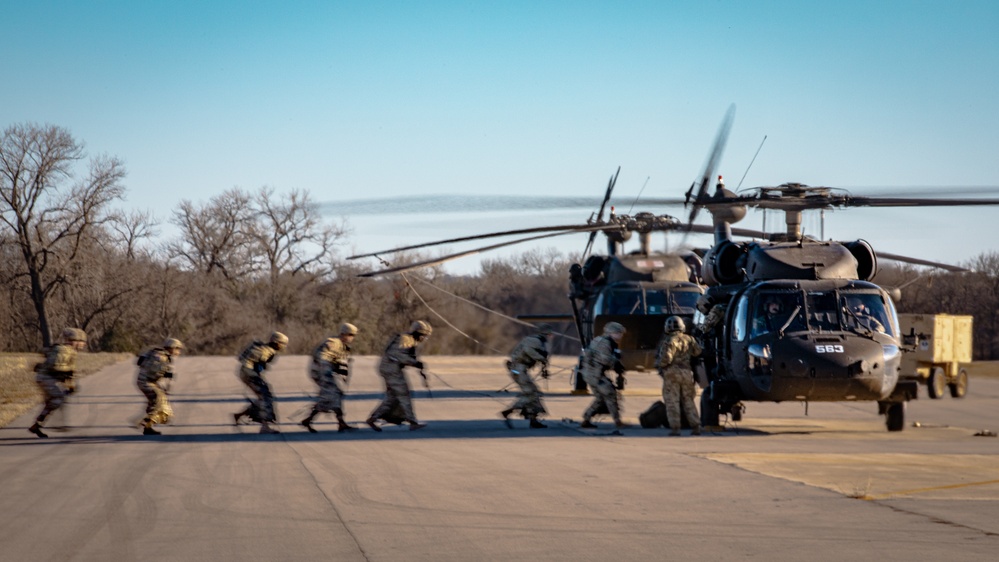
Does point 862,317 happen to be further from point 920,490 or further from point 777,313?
point 920,490

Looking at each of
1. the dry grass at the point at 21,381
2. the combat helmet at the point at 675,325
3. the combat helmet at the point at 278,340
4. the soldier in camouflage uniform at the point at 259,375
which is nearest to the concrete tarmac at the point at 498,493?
the soldier in camouflage uniform at the point at 259,375

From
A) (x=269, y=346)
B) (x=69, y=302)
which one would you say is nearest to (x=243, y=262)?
(x=69, y=302)

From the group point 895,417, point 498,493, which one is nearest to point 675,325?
point 895,417

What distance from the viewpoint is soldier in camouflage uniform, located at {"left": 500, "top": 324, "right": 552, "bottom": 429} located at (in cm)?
1797

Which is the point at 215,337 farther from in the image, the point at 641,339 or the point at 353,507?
the point at 353,507

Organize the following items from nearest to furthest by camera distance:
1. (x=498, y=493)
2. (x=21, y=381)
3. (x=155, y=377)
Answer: (x=498, y=493) → (x=155, y=377) → (x=21, y=381)

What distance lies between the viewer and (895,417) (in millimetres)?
17500

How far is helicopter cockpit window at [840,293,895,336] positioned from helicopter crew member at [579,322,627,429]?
333 centimetres

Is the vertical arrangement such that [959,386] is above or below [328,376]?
below

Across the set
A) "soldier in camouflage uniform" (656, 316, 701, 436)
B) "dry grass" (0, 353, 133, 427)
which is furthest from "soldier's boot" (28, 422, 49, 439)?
"soldier in camouflage uniform" (656, 316, 701, 436)

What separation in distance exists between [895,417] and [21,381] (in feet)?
73.5

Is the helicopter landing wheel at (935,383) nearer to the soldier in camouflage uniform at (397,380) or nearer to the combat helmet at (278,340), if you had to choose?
the soldier in camouflage uniform at (397,380)

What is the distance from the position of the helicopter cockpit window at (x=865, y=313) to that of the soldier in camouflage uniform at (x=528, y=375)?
459 cm

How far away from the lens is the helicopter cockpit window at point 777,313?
16.2 metres
